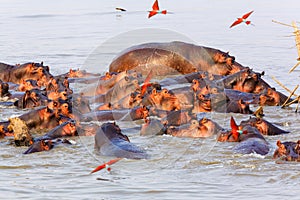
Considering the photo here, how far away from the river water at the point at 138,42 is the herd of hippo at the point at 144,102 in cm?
17

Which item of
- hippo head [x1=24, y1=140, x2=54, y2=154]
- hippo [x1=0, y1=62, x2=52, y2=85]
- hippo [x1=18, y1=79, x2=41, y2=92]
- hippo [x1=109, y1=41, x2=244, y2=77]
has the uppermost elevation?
hippo [x1=109, y1=41, x2=244, y2=77]

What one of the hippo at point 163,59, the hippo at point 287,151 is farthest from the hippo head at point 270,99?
the hippo at point 287,151

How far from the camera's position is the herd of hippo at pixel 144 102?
7.13 metres

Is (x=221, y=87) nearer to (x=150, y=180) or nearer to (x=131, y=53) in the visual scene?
(x=131, y=53)

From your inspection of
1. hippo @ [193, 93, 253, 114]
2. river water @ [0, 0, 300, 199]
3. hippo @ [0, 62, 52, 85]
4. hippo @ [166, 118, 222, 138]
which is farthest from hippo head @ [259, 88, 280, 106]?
hippo @ [0, 62, 52, 85]

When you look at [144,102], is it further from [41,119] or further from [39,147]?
[39,147]

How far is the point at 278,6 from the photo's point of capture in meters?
24.5

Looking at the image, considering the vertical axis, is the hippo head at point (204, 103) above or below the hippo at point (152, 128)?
above

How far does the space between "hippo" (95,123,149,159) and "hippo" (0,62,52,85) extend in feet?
14.8

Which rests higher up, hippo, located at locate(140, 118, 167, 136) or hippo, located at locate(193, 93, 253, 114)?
hippo, located at locate(193, 93, 253, 114)

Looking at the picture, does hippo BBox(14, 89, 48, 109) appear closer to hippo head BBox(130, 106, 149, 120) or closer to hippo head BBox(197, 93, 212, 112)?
hippo head BBox(130, 106, 149, 120)

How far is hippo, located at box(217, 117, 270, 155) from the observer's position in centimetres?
676

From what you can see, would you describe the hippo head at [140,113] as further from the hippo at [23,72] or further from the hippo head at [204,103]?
the hippo at [23,72]

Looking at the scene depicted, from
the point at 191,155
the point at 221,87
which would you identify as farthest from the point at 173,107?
the point at 191,155
